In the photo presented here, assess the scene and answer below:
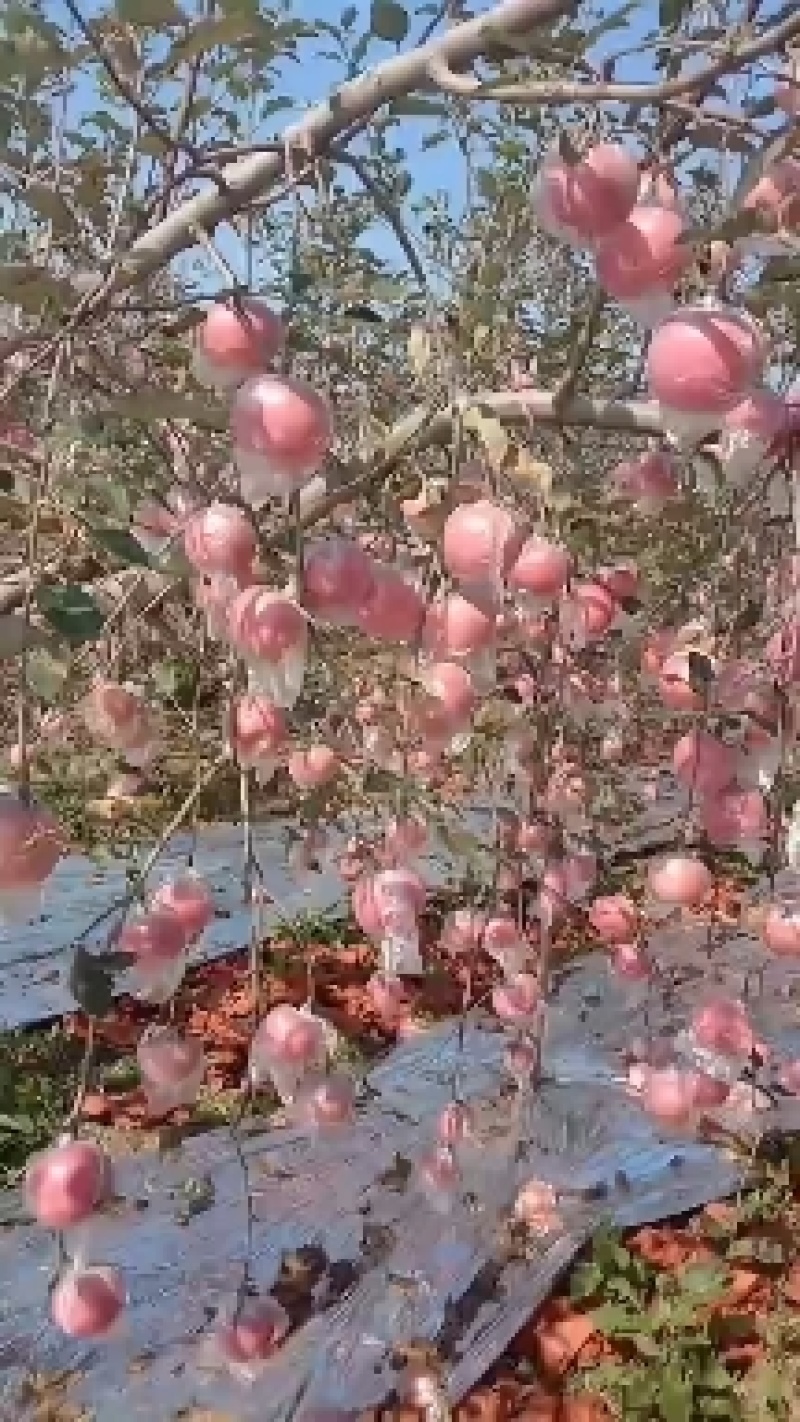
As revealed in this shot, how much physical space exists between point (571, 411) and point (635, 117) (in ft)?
0.58

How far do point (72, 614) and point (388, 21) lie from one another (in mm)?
465

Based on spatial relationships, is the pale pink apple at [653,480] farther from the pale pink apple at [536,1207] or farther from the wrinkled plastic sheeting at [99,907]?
the wrinkled plastic sheeting at [99,907]

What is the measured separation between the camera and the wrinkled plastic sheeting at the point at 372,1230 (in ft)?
7.86

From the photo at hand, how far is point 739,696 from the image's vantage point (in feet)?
4.44

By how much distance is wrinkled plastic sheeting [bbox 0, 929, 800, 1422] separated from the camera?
2395 mm

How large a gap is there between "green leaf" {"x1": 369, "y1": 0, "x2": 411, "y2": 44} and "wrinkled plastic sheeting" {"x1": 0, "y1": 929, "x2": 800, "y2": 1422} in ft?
4.67

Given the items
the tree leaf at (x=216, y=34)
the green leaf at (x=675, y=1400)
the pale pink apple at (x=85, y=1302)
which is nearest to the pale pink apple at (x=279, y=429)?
the tree leaf at (x=216, y=34)

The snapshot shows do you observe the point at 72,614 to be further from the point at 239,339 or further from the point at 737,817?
the point at 737,817

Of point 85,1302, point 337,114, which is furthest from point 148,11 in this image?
point 85,1302

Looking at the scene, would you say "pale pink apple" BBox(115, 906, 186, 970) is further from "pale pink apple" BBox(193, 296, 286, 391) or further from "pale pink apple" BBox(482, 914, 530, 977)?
"pale pink apple" BBox(482, 914, 530, 977)

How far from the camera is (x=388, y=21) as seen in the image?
1.11 m

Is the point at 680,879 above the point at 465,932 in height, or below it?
above

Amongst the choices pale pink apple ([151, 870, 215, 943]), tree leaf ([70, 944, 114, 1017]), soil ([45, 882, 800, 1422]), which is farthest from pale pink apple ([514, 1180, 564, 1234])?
tree leaf ([70, 944, 114, 1017])

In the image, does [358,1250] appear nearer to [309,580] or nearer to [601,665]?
[601,665]
